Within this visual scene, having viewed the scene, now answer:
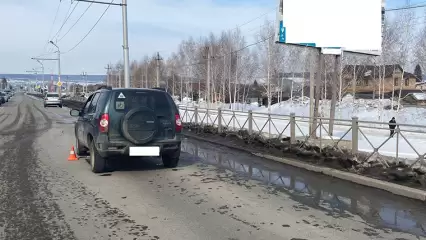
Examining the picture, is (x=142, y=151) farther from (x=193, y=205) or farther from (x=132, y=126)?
(x=193, y=205)

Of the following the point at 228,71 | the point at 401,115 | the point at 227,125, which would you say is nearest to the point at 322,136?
the point at 227,125

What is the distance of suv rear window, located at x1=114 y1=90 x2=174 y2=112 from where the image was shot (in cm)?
799

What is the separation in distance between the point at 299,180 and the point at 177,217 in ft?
11.0

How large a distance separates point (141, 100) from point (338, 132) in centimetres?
638

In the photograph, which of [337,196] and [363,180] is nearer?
[337,196]

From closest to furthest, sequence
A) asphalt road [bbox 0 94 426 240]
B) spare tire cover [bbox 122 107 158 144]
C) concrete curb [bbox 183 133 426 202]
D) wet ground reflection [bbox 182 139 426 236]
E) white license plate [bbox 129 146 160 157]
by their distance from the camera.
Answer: asphalt road [bbox 0 94 426 240] < wet ground reflection [bbox 182 139 426 236] < concrete curb [bbox 183 133 426 202] < spare tire cover [bbox 122 107 158 144] < white license plate [bbox 129 146 160 157]

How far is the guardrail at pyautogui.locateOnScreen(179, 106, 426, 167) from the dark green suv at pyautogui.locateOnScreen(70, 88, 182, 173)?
12.3ft

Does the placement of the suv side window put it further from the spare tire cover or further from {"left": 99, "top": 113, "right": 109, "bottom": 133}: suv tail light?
the spare tire cover

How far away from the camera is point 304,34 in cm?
1253

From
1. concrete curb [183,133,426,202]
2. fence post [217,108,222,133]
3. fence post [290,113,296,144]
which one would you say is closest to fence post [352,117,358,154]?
concrete curb [183,133,426,202]

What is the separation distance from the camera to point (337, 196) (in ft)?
21.5

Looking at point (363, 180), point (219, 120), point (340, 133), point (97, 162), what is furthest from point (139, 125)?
point (219, 120)

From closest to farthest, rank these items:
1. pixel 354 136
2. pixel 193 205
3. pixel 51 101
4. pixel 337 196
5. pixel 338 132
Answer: pixel 193 205, pixel 337 196, pixel 354 136, pixel 338 132, pixel 51 101

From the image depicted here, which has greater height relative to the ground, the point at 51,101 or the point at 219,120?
the point at 51,101
